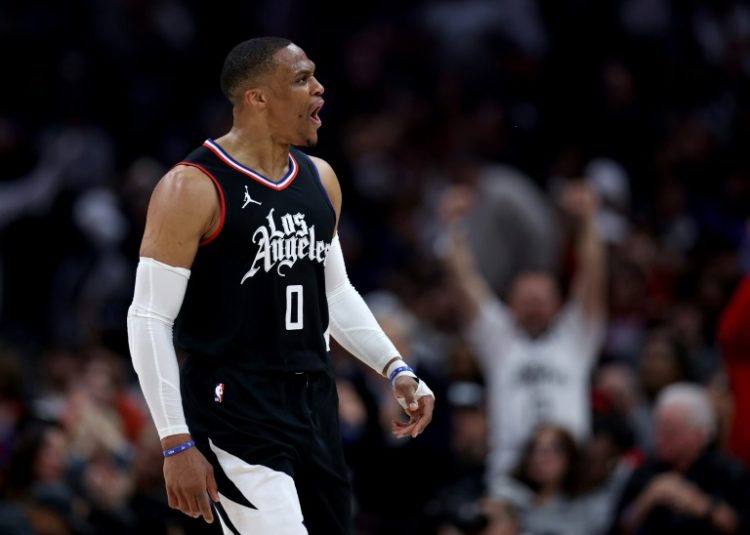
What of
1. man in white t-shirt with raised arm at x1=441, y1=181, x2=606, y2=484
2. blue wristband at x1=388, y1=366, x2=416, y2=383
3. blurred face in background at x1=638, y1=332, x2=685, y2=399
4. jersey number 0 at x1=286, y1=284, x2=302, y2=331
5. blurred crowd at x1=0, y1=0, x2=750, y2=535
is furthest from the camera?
blurred face in background at x1=638, y1=332, x2=685, y2=399

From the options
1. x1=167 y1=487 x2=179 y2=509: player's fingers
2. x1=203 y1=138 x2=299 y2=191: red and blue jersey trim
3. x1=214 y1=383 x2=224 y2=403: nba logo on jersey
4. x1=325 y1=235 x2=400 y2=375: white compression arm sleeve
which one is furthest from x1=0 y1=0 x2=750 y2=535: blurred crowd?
x1=203 y1=138 x2=299 y2=191: red and blue jersey trim

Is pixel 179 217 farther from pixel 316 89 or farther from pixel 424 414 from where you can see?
pixel 424 414

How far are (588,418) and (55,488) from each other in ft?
11.3

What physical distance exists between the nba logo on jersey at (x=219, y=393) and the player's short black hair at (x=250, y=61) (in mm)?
1030

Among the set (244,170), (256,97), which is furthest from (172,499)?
(256,97)

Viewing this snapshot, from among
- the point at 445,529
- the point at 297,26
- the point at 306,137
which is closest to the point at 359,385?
the point at 445,529

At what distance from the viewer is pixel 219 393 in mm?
4852

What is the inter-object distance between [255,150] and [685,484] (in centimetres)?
373

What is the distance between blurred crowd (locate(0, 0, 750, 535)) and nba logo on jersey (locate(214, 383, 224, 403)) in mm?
2599

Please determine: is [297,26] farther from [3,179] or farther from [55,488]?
[55,488]

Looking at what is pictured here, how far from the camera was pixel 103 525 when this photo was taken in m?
8.22

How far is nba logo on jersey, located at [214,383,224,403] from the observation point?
4.85 meters

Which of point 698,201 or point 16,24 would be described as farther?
point 16,24

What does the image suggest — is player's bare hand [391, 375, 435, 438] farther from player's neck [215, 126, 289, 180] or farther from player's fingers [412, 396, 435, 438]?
player's neck [215, 126, 289, 180]
